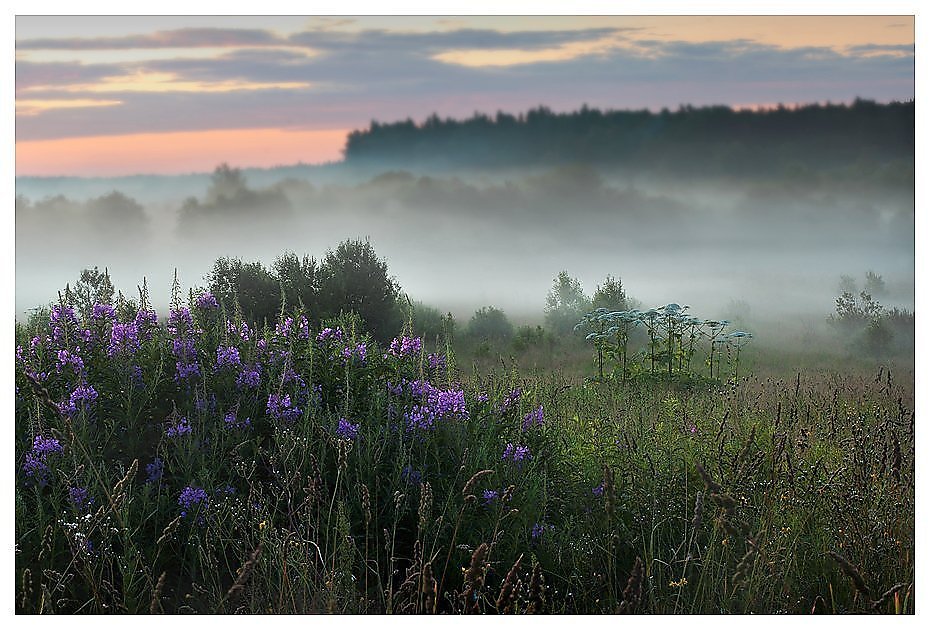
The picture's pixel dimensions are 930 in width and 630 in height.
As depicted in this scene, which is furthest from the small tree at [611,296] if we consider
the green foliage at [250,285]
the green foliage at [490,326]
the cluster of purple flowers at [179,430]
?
the cluster of purple flowers at [179,430]

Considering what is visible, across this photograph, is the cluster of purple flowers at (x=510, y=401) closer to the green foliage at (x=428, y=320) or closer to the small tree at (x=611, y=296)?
the green foliage at (x=428, y=320)

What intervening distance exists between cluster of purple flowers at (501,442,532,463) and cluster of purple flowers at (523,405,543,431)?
0.23 meters

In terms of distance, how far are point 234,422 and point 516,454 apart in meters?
1.19

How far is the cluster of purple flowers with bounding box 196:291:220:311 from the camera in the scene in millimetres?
4050

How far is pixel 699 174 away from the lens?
7.28m

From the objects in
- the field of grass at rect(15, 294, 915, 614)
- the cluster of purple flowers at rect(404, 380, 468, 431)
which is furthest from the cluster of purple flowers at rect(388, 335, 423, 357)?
the cluster of purple flowers at rect(404, 380, 468, 431)

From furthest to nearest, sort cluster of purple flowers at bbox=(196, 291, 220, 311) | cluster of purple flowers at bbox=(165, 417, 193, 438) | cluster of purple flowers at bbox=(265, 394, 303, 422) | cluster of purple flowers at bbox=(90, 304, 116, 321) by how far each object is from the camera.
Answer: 1. cluster of purple flowers at bbox=(196, 291, 220, 311)
2. cluster of purple flowers at bbox=(90, 304, 116, 321)
3. cluster of purple flowers at bbox=(265, 394, 303, 422)
4. cluster of purple flowers at bbox=(165, 417, 193, 438)

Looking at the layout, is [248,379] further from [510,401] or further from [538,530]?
[538,530]

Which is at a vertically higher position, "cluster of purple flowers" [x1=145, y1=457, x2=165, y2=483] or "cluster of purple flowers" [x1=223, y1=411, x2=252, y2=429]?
"cluster of purple flowers" [x1=223, y1=411, x2=252, y2=429]

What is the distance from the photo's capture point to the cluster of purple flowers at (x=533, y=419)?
3885 mm

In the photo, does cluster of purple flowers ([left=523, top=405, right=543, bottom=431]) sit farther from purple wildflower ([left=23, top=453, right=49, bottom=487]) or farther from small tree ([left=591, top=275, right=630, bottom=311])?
small tree ([left=591, top=275, right=630, bottom=311])

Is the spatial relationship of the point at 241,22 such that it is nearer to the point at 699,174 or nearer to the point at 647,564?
the point at 647,564

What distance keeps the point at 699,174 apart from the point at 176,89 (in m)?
4.39
